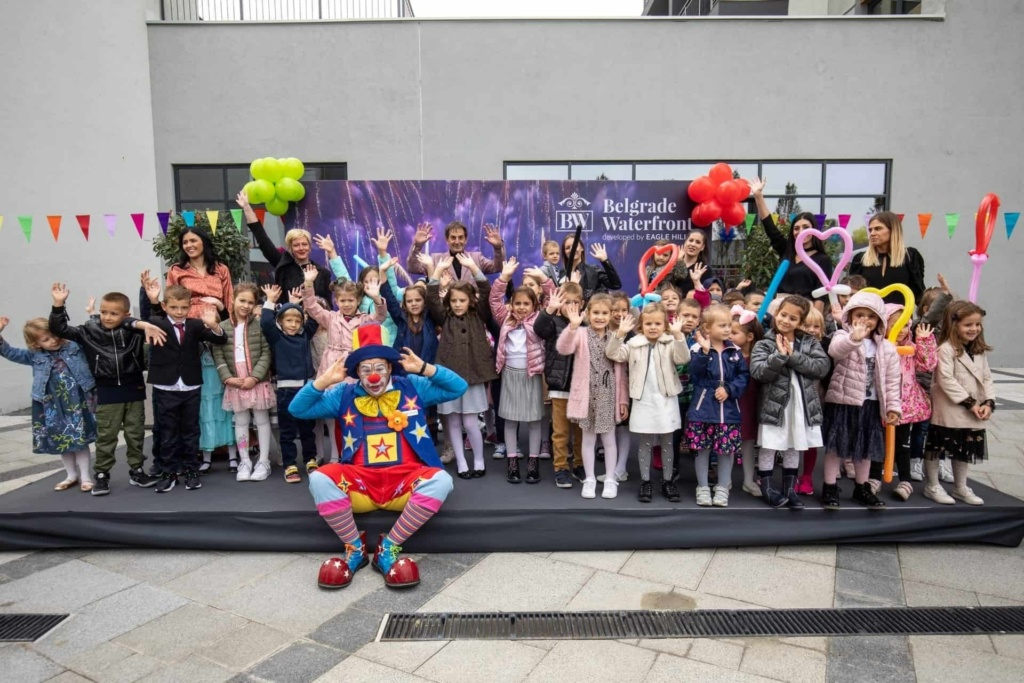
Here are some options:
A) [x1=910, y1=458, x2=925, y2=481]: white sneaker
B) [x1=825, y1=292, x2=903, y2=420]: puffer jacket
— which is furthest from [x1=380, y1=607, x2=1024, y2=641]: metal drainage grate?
[x1=910, y1=458, x2=925, y2=481]: white sneaker

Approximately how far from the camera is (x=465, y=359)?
4801 millimetres

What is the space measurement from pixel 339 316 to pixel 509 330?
52.6 inches

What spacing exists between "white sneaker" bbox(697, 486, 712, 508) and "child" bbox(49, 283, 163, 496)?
12.5 ft

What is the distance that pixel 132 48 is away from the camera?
34.7 feet

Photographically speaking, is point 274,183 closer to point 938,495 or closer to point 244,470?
point 244,470

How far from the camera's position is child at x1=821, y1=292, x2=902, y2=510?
4.08 metres

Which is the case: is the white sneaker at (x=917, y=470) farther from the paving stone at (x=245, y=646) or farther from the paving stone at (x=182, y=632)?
the paving stone at (x=182, y=632)

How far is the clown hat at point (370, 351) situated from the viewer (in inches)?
149

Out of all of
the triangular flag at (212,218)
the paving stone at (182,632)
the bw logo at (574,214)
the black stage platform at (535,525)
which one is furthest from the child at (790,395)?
the triangular flag at (212,218)

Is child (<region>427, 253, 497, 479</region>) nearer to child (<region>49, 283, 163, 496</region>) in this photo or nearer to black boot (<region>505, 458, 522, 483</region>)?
black boot (<region>505, 458, 522, 483</region>)

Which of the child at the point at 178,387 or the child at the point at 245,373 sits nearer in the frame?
the child at the point at 178,387

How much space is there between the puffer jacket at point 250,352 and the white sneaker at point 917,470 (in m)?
4.97

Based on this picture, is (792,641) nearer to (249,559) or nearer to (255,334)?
(249,559)

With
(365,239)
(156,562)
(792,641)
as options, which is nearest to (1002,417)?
(792,641)
